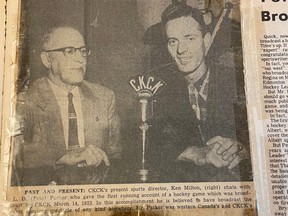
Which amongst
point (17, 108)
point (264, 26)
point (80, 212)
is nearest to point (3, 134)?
point (17, 108)

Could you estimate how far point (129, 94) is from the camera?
1.70 ft

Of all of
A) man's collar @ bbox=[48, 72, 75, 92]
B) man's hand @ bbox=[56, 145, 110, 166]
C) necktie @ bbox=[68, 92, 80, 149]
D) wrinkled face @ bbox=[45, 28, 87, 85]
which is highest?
wrinkled face @ bbox=[45, 28, 87, 85]

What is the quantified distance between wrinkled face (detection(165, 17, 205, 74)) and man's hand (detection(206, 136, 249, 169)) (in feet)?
0.32

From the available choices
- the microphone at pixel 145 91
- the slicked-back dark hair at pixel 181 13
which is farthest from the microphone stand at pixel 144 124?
the slicked-back dark hair at pixel 181 13

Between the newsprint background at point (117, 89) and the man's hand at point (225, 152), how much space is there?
13 mm

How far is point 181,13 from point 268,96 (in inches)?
6.2

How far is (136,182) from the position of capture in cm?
50

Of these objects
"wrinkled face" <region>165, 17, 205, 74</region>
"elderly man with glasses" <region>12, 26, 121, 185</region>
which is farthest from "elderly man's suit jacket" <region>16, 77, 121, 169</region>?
"wrinkled face" <region>165, 17, 205, 74</region>

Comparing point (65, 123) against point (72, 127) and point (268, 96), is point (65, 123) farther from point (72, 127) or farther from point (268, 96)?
point (268, 96)

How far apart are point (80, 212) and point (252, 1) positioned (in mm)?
352

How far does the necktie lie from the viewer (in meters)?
0.50

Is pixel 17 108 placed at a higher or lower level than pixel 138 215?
higher

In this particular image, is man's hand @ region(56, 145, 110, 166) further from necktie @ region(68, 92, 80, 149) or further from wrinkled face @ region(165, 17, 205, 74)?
wrinkled face @ region(165, 17, 205, 74)

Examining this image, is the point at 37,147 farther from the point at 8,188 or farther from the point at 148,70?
the point at 148,70
